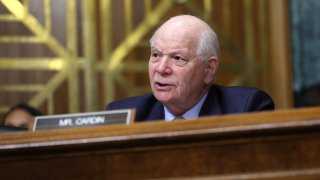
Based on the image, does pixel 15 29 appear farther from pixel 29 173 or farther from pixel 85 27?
pixel 29 173

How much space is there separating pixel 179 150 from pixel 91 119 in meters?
0.27

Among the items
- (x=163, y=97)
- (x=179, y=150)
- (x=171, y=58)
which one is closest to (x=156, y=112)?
(x=163, y=97)

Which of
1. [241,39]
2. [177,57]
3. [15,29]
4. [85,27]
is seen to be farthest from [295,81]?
[177,57]

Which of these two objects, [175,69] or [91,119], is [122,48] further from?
[91,119]

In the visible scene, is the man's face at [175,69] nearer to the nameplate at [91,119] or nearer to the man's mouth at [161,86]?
the man's mouth at [161,86]

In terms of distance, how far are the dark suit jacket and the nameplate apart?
57 centimetres

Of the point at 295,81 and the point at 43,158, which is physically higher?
the point at 43,158

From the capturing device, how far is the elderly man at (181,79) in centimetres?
261

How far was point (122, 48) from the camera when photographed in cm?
548

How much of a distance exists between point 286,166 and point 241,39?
3956 millimetres

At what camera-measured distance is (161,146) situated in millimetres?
1826

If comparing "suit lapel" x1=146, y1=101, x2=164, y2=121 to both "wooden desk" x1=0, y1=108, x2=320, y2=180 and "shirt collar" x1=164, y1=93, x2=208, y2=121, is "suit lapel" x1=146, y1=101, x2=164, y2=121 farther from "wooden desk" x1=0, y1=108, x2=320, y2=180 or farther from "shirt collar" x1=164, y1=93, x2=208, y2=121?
"wooden desk" x1=0, y1=108, x2=320, y2=180

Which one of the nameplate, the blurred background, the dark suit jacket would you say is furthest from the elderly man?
the blurred background

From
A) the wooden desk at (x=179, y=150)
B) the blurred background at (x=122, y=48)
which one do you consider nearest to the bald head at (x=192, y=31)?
the wooden desk at (x=179, y=150)
